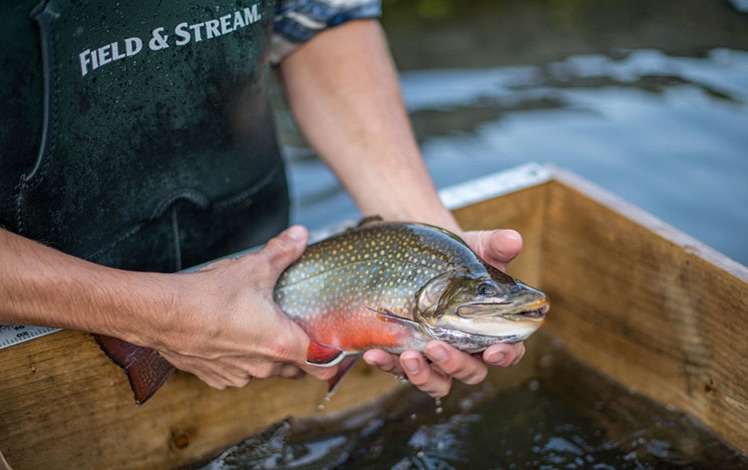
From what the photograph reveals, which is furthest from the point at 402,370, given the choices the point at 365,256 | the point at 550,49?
the point at 550,49

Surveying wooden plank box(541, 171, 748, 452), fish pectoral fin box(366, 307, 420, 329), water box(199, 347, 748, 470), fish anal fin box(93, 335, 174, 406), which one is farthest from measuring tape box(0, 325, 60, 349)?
wooden plank box(541, 171, 748, 452)

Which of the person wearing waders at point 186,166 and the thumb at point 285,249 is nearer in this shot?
the person wearing waders at point 186,166

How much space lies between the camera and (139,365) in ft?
6.37

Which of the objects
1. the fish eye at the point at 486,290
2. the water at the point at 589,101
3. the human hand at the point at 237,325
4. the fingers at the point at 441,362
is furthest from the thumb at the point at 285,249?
the water at the point at 589,101

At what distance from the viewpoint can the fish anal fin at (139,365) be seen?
191 cm

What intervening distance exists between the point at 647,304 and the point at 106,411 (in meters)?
1.54

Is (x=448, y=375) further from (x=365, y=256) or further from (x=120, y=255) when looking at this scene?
(x=120, y=255)

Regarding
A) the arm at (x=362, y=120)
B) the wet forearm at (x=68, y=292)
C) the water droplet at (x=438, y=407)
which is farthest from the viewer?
the water droplet at (x=438, y=407)

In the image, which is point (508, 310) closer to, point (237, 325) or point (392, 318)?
point (392, 318)

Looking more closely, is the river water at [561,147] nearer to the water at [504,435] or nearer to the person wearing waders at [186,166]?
the water at [504,435]

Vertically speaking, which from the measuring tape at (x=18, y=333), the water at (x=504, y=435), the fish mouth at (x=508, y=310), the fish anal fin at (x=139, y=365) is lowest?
the water at (x=504, y=435)

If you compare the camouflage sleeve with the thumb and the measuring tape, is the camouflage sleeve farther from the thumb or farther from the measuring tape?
the measuring tape

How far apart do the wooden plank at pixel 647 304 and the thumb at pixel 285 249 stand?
0.97 meters

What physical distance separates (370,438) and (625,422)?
75 cm
